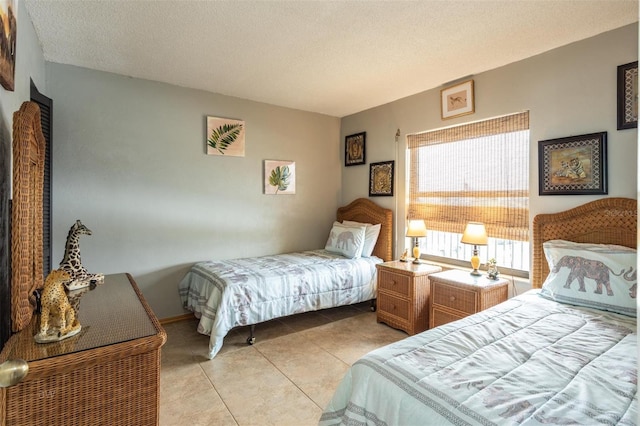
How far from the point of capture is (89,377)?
110 centimetres

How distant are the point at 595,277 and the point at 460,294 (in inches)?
36.5

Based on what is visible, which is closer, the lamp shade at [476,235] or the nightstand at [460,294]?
the nightstand at [460,294]

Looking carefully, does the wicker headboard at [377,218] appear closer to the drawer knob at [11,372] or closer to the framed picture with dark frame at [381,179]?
the framed picture with dark frame at [381,179]

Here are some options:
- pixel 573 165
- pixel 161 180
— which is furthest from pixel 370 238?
pixel 161 180

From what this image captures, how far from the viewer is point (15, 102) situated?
67.5 inches

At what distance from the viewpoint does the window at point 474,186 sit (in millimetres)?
2928

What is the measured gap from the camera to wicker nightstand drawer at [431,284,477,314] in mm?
2674

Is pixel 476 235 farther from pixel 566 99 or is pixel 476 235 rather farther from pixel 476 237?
pixel 566 99

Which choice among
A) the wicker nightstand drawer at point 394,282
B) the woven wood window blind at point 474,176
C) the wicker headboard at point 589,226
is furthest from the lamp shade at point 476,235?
the wicker nightstand drawer at point 394,282

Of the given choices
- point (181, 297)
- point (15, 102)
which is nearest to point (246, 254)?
point (181, 297)

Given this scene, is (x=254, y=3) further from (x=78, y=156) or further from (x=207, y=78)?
(x=78, y=156)

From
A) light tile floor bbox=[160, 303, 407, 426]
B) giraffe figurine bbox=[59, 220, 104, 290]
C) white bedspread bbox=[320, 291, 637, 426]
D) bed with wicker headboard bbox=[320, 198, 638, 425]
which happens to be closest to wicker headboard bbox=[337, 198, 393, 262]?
light tile floor bbox=[160, 303, 407, 426]

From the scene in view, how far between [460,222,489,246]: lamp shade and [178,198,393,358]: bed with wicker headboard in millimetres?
1148

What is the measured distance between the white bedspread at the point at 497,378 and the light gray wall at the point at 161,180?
271cm
